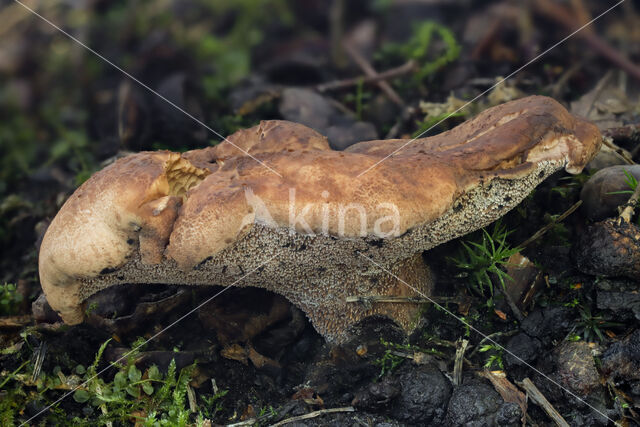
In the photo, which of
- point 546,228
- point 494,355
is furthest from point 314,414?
point 546,228

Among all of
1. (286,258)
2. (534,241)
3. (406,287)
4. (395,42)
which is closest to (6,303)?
(286,258)

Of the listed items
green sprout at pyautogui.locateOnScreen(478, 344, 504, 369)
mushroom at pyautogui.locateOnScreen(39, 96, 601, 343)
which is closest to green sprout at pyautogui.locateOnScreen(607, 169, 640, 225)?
mushroom at pyautogui.locateOnScreen(39, 96, 601, 343)

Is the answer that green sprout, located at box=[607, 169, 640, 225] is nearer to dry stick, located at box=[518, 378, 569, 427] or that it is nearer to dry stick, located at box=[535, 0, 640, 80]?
dry stick, located at box=[518, 378, 569, 427]

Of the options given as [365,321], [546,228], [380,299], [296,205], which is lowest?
[365,321]

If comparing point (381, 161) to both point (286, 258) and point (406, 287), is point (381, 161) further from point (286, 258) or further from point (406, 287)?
point (406, 287)

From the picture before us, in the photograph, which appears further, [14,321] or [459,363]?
[14,321]

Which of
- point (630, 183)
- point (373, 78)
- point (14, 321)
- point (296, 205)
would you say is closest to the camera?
point (296, 205)

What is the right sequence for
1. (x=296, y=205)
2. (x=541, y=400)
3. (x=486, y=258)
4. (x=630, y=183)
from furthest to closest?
(x=486, y=258)
(x=630, y=183)
(x=541, y=400)
(x=296, y=205)

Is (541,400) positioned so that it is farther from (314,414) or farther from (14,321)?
(14,321)

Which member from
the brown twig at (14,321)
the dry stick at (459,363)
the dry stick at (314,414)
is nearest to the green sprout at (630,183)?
the dry stick at (459,363)
